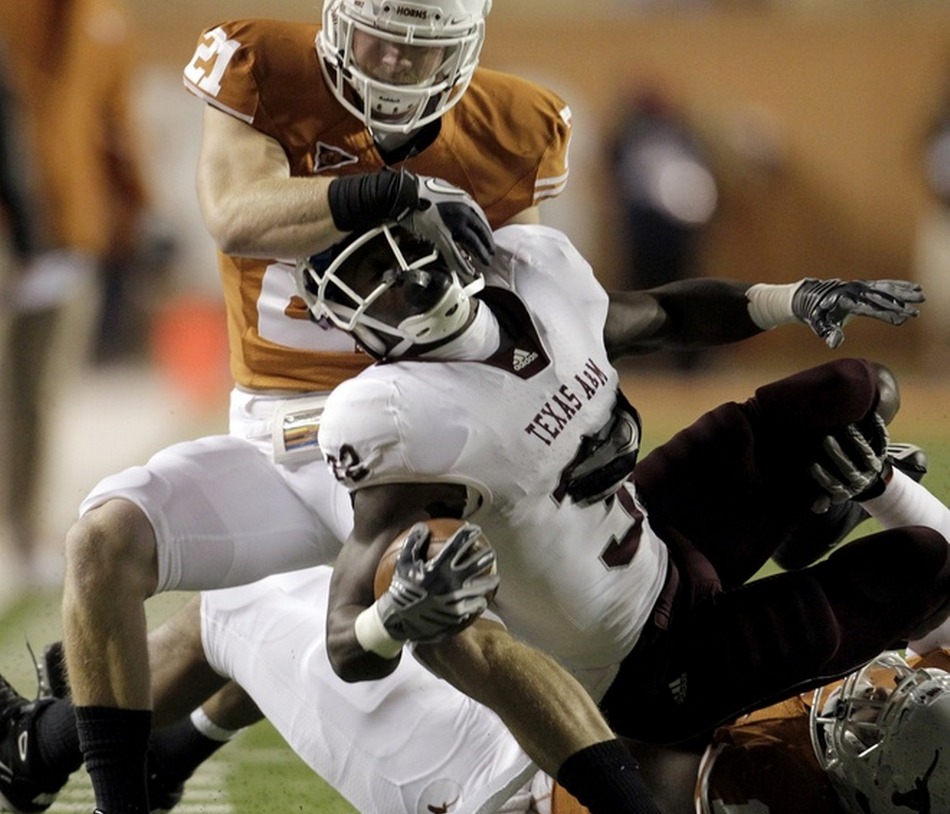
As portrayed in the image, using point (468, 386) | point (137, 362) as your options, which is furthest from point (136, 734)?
point (137, 362)

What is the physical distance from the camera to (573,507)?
8.00 ft

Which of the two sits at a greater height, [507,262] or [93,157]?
[507,262]

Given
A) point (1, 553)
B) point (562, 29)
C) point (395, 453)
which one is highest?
point (395, 453)

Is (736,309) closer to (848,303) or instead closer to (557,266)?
(848,303)

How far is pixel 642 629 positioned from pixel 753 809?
0.29m

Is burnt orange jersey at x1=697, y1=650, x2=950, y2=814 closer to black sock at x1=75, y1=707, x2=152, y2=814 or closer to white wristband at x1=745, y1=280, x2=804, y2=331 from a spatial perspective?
white wristband at x1=745, y1=280, x2=804, y2=331

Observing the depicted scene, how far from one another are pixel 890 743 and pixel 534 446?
63cm

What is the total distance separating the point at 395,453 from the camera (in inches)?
89.1

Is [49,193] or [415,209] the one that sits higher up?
[415,209]

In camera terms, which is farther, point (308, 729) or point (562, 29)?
point (562, 29)

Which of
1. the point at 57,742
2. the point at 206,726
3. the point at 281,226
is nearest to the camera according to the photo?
the point at 281,226

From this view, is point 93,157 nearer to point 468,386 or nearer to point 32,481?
point 32,481

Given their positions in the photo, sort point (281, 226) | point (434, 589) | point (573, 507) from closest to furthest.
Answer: point (434, 589) → point (573, 507) → point (281, 226)

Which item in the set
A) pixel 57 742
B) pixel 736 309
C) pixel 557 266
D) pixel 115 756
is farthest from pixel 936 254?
pixel 115 756
